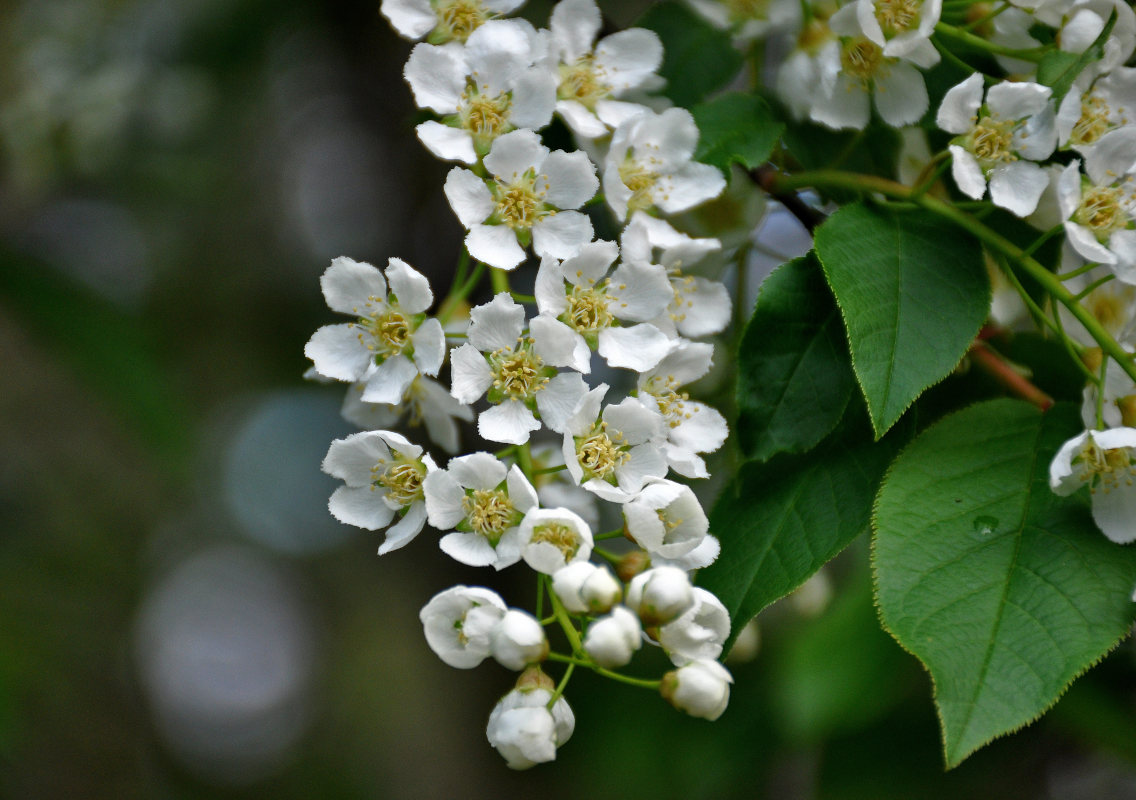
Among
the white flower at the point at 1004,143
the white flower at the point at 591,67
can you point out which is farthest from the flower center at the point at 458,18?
the white flower at the point at 1004,143

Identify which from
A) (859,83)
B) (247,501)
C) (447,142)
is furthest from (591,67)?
(247,501)

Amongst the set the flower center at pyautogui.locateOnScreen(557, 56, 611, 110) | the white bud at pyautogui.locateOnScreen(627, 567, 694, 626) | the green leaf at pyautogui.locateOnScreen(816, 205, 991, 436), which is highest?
the flower center at pyautogui.locateOnScreen(557, 56, 611, 110)

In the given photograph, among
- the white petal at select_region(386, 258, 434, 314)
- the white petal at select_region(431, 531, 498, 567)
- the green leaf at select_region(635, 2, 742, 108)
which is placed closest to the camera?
the white petal at select_region(431, 531, 498, 567)

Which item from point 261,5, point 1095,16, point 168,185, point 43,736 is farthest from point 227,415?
point 1095,16

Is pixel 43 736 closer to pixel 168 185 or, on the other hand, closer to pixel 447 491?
pixel 168 185

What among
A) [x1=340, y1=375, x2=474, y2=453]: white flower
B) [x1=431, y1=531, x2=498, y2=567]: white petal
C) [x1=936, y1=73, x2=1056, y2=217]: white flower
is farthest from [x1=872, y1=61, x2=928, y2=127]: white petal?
[x1=431, y1=531, x2=498, y2=567]: white petal

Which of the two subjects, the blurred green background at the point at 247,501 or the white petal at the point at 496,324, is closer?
the white petal at the point at 496,324

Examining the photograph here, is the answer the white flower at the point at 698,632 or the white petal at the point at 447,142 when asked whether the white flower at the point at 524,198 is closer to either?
the white petal at the point at 447,142

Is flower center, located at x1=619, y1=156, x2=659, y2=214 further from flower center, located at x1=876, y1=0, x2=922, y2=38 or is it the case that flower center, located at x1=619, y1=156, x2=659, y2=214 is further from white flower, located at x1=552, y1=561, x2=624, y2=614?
white flower, located at x1=552, y1=561, x2=624, y2=614
